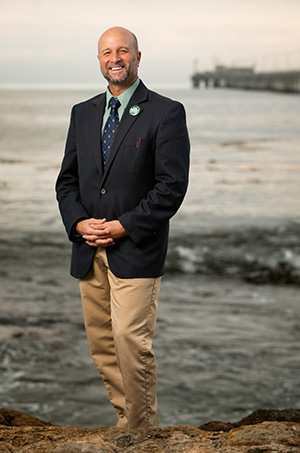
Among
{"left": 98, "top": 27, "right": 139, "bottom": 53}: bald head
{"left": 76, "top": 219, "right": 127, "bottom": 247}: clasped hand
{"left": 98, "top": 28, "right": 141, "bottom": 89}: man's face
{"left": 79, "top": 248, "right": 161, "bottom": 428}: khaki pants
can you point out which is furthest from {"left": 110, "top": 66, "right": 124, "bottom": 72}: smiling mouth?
{"left": 79, "top": 248, "right": 161, "bottom": 428}: khaki pants

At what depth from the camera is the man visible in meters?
2.45

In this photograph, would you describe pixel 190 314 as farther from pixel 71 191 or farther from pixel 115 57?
pixel 115 57

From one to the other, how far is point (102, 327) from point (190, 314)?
11.0ft

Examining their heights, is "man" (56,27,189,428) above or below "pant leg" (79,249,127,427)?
above

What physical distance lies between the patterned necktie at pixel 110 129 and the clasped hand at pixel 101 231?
0.82 feet

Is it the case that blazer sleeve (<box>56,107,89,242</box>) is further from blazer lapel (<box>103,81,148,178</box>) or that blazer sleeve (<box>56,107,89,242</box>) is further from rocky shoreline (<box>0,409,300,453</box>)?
rocky shoreline (<box>0,409,300,453</box>)

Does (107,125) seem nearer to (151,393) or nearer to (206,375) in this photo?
(151,393)

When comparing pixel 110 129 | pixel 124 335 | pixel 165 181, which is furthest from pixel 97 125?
pixel 124 335

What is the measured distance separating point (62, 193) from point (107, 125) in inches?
15.0

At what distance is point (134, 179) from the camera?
2.52 m

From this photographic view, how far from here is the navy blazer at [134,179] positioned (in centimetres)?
245

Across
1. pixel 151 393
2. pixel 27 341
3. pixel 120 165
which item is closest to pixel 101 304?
pixel 151 393

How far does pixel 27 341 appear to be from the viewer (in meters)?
5.27

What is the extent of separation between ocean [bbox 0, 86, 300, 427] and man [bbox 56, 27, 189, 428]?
1510 millimetres
